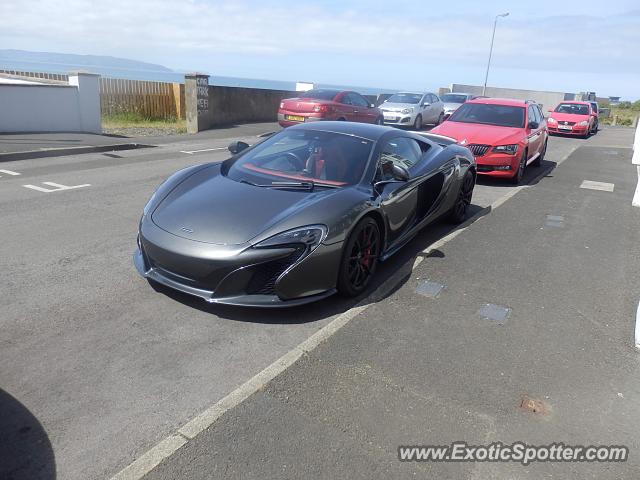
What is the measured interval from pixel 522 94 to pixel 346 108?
38.7m

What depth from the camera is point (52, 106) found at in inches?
544

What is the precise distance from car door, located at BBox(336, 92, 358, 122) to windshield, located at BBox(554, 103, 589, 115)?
38.3 ft

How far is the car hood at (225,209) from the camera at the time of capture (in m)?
3.73

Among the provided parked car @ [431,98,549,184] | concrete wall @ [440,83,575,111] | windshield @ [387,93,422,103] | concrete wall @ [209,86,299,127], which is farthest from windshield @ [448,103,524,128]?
concrete wall @ [440,83,575,111]

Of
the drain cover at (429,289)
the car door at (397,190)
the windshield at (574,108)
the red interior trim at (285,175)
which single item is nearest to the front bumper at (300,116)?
the car door at (397,190)

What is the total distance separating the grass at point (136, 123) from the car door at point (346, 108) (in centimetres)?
528

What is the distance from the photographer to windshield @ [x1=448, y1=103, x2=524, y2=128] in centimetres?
1038

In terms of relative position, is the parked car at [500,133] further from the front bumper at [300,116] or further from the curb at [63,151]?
the curb at [63,151]

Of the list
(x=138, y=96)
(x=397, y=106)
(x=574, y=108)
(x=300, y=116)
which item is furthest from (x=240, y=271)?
(x=574, y=108)

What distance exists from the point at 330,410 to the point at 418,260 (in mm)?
2722

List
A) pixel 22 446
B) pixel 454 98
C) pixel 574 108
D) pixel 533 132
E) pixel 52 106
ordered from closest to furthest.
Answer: pixel 22 446
pixel 533 132
pixel 52 106
pixel 574 108
pixel 454 98

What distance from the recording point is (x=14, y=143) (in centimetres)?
1138

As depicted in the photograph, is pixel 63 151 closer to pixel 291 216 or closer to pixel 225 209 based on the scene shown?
pixel 225 209

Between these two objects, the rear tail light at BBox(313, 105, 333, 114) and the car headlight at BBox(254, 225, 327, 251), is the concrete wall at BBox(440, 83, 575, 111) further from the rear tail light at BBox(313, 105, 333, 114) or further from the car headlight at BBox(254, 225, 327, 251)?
the car headlight at BBox(254, 225, 327, 251)
